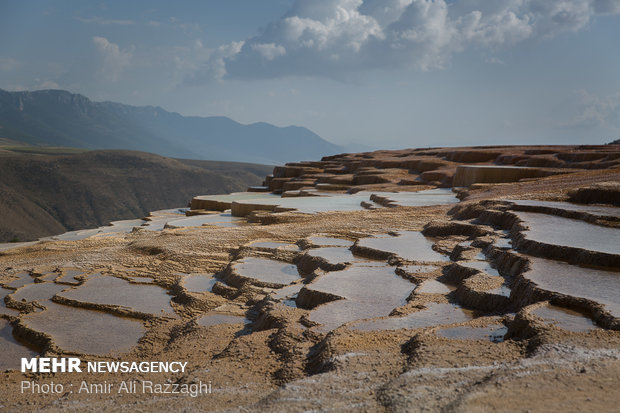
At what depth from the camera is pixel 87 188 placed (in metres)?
65.1

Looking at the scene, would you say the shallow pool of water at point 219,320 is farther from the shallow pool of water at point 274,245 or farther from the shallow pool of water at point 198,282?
the shallow pool of water at point 274,245

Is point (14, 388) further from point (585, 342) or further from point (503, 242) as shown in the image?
point (503, 242)

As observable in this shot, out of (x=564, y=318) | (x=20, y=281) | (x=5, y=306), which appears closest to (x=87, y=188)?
(x=20, y=281)

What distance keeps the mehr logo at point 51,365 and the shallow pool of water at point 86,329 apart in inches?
8.3

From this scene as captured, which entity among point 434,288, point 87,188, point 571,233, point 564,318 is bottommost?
point 87,188

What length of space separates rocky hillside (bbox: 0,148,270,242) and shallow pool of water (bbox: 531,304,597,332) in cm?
4663

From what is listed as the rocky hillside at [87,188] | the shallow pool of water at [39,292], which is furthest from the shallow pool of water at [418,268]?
the rocky hillside at [87,188]

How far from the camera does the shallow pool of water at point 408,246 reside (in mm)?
5043

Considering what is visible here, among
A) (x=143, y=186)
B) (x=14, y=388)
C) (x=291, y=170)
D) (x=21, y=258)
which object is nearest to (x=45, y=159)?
(x=143, y=186)

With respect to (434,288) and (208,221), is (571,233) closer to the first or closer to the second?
(434,288)

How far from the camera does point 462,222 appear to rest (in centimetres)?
628

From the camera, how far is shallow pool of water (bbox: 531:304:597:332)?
106 inches

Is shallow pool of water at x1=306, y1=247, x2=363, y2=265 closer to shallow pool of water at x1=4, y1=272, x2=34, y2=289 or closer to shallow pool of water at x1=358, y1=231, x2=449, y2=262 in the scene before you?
shallow pool of water at x1=358, y1=231, x2=449, y2=262

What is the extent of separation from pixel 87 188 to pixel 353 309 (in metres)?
67.2
